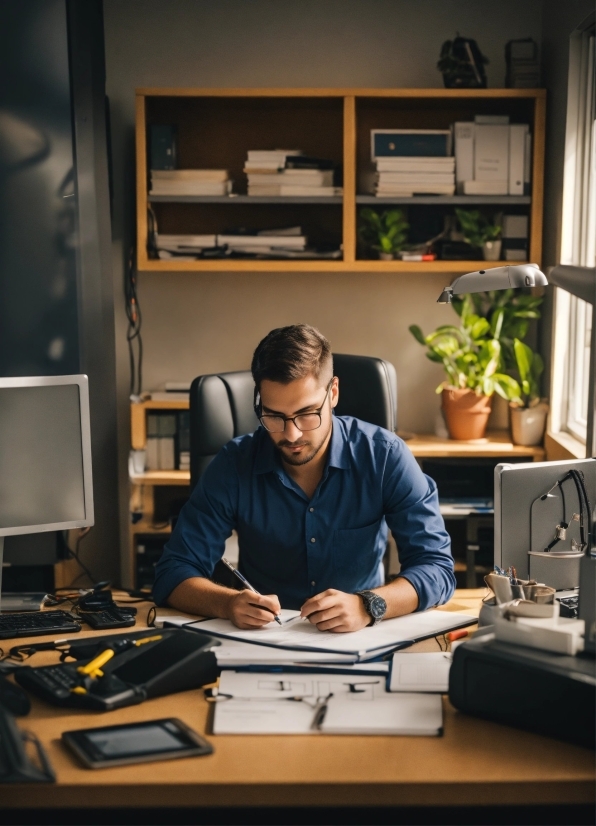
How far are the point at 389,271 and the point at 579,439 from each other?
0.99 meters

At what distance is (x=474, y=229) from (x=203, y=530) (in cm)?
194

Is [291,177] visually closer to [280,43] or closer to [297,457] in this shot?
[280,43]

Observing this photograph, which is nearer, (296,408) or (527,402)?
(296,408)

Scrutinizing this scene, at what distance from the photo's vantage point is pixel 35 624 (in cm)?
179

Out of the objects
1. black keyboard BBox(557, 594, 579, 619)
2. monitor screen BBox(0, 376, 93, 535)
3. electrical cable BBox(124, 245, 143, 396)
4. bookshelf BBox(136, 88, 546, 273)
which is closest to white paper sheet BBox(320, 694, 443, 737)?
black keyboard BBox(557, 594, 579, 619)

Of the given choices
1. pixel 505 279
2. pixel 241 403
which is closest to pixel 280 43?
pixel 241 403

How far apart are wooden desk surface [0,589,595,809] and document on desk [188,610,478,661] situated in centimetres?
28

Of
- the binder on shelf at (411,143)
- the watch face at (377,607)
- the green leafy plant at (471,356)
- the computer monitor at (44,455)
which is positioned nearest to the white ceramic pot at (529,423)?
the green leafy plant at (471,356)

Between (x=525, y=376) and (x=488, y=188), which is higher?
(x=488, y=188)

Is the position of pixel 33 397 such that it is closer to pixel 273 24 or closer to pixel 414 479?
pixel 414 479

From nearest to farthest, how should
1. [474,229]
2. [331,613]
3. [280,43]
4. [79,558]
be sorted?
[331,613]
[474,229]
[280,43]
[79,558]

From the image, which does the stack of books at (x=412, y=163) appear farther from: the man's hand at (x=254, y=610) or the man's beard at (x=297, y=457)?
the man's hand at (x=254, y=610)

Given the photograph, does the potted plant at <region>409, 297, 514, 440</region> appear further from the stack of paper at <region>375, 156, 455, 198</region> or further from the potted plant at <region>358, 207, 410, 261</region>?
the stack of paper at <region>375, 156, 455, 198</region>

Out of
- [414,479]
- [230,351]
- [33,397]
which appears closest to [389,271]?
[230,351]
